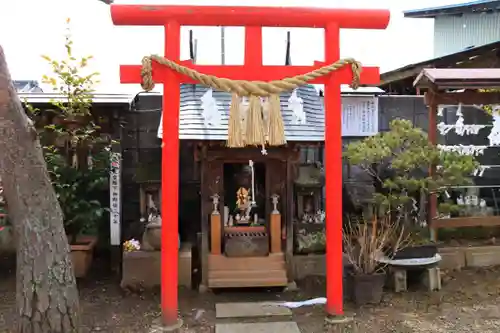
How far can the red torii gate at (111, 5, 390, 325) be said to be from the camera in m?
4.78

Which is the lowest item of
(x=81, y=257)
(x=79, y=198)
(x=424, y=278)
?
(x=424, y=278)

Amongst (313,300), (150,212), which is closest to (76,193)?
(150,212)

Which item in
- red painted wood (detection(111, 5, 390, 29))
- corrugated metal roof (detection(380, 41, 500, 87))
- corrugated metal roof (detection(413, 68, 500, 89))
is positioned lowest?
corrugated metal roof (detection(413, 68, 500, 89))

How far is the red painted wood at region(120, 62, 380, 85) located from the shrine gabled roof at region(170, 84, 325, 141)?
1580mm

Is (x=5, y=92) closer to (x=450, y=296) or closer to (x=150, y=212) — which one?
(x=150, y=212)

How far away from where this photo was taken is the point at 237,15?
4.79 meters

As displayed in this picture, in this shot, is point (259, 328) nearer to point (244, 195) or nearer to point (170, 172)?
point (170, 172)

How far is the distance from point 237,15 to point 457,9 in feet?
42.2

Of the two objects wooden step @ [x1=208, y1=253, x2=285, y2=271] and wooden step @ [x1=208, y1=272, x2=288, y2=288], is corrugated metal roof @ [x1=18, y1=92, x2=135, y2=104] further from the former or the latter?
wooden step @ [x1=208, y1=272, x2=288, y2=288]

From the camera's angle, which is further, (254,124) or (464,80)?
(464,80)

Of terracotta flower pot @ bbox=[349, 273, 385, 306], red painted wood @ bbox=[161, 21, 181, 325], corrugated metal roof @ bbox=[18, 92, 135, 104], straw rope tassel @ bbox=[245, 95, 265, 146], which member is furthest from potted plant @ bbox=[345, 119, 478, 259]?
corrugated metal roof @ bbox=[18, 92, 135, 104]

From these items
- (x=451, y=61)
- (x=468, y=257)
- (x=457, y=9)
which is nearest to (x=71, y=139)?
(x=468, y=257)

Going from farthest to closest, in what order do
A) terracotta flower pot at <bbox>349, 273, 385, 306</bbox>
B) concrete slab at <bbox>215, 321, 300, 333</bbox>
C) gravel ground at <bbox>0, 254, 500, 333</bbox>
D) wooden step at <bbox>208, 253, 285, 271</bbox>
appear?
wooden step at <bbox>208, 253, 285, 271</bbox>
terracotta flower pot at <bbox>349, 273, 385, 306</bbox>
gravel ground at <bbox>0, 254, 500, 333</bbox>
concrete slab at <bbox>215, 321, 300, 333</bbox>

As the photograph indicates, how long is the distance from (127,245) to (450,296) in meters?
4.69
